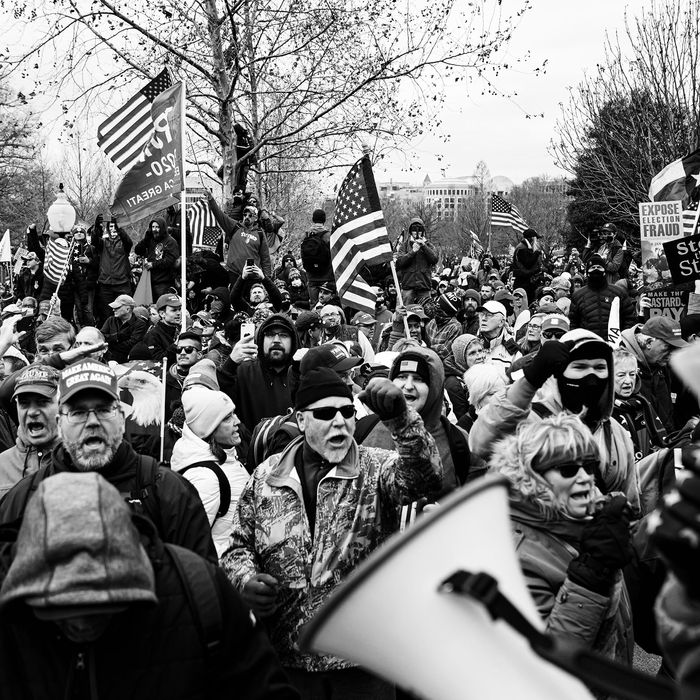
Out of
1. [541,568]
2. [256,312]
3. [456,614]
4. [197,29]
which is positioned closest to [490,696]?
[456,614]

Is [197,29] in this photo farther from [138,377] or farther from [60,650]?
[60,650]

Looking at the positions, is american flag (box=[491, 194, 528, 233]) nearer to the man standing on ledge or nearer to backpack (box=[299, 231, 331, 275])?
backpack (box=[299, 231, 331, 275])

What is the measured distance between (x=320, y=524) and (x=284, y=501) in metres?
0.17

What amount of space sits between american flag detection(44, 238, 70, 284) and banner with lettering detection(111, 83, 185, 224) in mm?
4935

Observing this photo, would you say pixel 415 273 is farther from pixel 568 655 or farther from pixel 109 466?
pixel 568 655

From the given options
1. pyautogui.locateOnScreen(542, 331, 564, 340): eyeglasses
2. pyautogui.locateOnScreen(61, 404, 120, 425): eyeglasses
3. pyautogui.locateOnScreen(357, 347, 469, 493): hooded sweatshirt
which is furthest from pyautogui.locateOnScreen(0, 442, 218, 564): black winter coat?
pyautogui.locateOnScreen(542, 331, 564, 340): eyeglasses

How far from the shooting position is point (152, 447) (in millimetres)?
6332

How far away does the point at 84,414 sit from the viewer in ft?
12.7

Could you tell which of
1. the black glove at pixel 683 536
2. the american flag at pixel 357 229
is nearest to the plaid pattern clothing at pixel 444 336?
the american flag at pixel 357 229

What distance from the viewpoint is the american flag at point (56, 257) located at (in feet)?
48.5

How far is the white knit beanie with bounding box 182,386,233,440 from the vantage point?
197 inches

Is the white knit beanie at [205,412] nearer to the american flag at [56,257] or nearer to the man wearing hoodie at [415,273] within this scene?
the man wearing hoodie at [415,273]

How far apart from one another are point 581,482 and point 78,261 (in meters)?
14.1

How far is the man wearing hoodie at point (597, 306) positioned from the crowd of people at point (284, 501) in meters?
4.59
